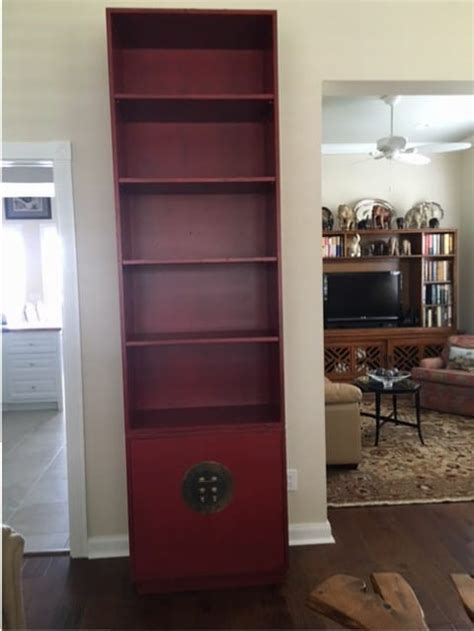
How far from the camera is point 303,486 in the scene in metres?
2.43

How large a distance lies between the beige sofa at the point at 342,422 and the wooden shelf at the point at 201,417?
3.63ft

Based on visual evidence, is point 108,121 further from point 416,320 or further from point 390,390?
point 416,320

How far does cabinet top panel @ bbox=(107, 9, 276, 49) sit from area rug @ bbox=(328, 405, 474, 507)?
8.48 feet

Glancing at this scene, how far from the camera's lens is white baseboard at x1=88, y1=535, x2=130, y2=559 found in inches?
93.4

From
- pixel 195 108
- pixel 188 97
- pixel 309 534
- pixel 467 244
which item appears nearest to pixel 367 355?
pixel 467 244

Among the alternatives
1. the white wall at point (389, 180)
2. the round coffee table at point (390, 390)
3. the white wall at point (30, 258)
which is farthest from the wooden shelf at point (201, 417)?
the white wall at point (389, 180)

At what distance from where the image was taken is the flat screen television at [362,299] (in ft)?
19.0

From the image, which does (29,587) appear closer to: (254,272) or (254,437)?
(254,437)

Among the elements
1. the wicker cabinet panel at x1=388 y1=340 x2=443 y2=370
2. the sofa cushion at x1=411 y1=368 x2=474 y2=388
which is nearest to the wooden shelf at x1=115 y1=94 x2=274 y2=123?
the sofa cushion at x1=411 y1=368 x2=474 y2=388

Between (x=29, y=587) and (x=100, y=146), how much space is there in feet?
6.88

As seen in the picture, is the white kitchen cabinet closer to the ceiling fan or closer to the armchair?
the ceiling fan

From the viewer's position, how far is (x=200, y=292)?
7.64ft

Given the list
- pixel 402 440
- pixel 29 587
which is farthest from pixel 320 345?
pixel 402 440

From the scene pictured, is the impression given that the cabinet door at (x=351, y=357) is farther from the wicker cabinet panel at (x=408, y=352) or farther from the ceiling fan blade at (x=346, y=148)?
the ceiling fan blade at (x=346, y=148)
